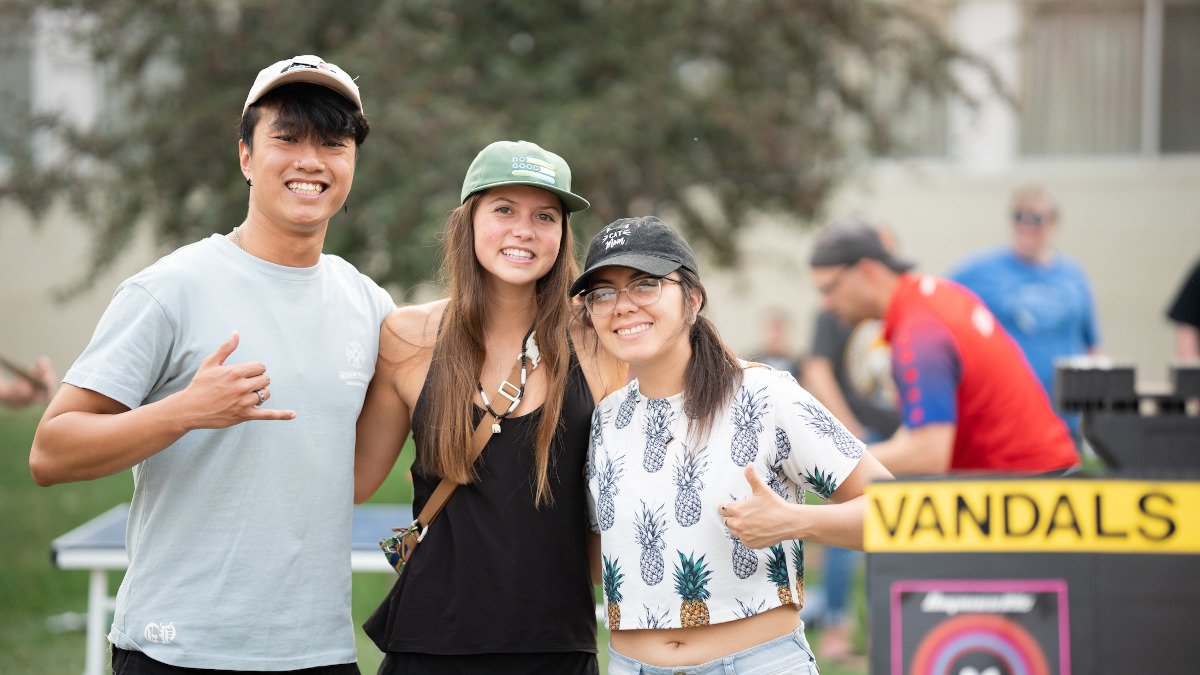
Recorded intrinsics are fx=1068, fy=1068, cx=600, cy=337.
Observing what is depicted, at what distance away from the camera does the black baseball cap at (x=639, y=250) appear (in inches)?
103

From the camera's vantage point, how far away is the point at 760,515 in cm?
239

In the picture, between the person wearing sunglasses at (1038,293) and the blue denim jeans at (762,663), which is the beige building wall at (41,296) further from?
the blue denim jeans at (762,663)

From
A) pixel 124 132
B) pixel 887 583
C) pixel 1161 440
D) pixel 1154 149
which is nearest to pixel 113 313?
pixel 887 583

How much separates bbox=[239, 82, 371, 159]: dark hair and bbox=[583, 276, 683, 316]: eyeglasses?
813 millimetres

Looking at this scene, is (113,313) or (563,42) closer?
(113,313)

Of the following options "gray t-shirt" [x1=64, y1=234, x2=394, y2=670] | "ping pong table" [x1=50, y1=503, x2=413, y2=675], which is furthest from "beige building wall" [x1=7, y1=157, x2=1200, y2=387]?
"gray t-shirt" [x1=64, y1=234, x2=394, y2=670]

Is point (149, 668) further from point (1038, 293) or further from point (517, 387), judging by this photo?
point (1038, 293)

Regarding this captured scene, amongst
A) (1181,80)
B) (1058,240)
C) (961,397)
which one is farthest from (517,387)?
(1181,80)

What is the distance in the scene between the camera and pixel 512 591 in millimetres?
2768

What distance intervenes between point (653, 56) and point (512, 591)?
592cm

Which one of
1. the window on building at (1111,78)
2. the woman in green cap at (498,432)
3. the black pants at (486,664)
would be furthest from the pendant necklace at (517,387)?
the window on building at (1111,78)

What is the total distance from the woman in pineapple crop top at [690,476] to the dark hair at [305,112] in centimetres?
76

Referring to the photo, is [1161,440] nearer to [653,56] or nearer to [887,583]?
[887,583]

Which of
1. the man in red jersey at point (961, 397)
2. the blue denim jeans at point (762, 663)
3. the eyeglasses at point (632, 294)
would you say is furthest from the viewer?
the man in red jersey at point (961, 397)
